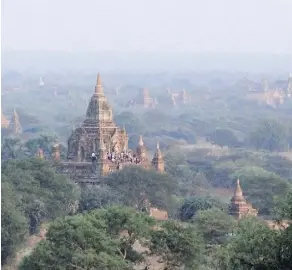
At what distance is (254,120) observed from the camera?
92.6m

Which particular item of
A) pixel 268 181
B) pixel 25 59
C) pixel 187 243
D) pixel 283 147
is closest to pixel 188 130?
pixel 283 147

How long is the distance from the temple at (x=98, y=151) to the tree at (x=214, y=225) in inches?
358

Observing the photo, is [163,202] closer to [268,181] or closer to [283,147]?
[268,181]

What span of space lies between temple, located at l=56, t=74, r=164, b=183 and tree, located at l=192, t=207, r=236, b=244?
910cm

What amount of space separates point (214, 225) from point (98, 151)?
10059 millimetres

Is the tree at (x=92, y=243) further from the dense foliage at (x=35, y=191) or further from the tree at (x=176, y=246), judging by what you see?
the dense foliage at (x=35, y=191)

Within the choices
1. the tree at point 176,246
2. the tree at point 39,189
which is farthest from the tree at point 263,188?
the tree at point 176,246

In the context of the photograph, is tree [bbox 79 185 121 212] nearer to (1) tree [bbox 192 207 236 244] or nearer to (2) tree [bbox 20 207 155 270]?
(1) tree [bbox 192 207 236 244]

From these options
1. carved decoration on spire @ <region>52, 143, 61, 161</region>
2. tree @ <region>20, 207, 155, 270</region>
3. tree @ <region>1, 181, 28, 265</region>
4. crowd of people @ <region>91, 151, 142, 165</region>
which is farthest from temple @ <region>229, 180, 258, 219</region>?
tree @ <region>20, 207, 155, 270</region>

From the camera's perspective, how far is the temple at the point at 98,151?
125ft

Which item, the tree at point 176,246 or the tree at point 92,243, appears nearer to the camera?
the tree at point 92,243

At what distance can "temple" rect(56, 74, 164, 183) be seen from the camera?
38156 millimetres

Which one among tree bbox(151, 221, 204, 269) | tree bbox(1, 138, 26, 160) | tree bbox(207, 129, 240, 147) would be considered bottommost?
tree bbox(207, 129, 240, 147)

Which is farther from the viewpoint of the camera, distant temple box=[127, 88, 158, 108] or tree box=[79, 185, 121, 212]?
distant temple box=[127, 88, 158, 108]
